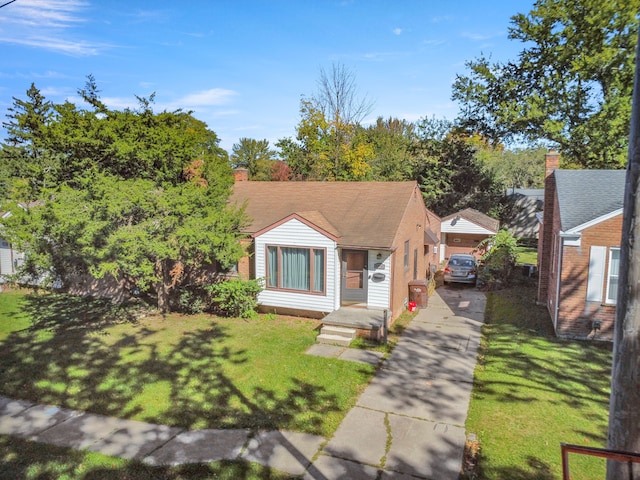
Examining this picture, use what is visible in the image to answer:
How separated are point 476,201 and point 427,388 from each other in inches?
1147

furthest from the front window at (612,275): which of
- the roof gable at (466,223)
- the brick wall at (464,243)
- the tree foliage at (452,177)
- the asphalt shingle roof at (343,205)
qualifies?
the tree foliage at (452,177)

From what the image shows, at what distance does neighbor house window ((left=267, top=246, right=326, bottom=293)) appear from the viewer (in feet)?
47.9

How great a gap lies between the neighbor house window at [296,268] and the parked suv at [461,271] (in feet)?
31.2

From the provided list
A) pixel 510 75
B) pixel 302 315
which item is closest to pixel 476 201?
pixel 510 75

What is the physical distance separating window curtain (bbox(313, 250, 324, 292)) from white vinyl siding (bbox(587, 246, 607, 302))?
319 inches

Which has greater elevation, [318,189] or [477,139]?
[477,139]

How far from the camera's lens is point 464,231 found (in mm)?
27812

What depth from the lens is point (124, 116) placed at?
13492 mm

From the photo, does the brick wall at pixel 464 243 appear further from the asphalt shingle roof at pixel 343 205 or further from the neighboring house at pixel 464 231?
the asphalt shingle roof at pixel 343 205

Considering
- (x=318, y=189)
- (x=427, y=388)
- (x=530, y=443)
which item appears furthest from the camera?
(x=318, y=189)

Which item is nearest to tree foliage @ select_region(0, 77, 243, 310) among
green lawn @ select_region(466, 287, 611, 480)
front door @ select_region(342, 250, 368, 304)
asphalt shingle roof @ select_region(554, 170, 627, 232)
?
front door @ select_region(342, 250, 368, 304)

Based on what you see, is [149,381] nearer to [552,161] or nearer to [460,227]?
[552,161]

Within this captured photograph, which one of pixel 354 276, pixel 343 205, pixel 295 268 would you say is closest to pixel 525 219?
pixel 343 205

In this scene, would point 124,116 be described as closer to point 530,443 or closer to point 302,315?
point 302,315
